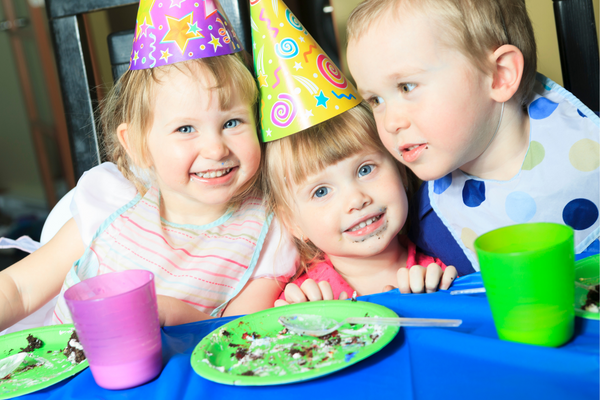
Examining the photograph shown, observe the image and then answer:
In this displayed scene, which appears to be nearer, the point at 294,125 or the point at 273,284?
the point at 294,125

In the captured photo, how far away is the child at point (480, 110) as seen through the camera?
2.91 ft

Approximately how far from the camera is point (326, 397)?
507mm

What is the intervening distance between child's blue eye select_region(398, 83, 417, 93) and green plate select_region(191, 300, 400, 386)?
1.37ft

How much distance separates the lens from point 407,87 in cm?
92

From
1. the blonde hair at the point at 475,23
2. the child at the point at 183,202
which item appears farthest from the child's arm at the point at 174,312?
the blonde hair at the point at 475,23

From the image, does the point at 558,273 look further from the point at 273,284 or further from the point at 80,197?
the point at 80,197

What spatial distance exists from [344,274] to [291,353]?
2.08 ft

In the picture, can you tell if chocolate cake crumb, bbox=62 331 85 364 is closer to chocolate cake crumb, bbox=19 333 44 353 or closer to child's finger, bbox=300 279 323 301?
chocolate cake crumb, bbox=19 333 44 353

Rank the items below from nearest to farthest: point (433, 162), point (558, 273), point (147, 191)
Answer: point (558, 273)
point (433, 162)
point (147, 191)

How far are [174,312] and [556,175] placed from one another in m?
0.78

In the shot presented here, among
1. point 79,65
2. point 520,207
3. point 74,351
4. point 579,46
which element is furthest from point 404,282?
point 79,65

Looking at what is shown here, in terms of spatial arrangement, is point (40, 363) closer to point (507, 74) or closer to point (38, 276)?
point (38, 276)

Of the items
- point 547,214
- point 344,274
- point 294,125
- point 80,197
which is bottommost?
point 344,274

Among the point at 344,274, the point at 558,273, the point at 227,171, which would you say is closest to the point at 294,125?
the point at 227,171
